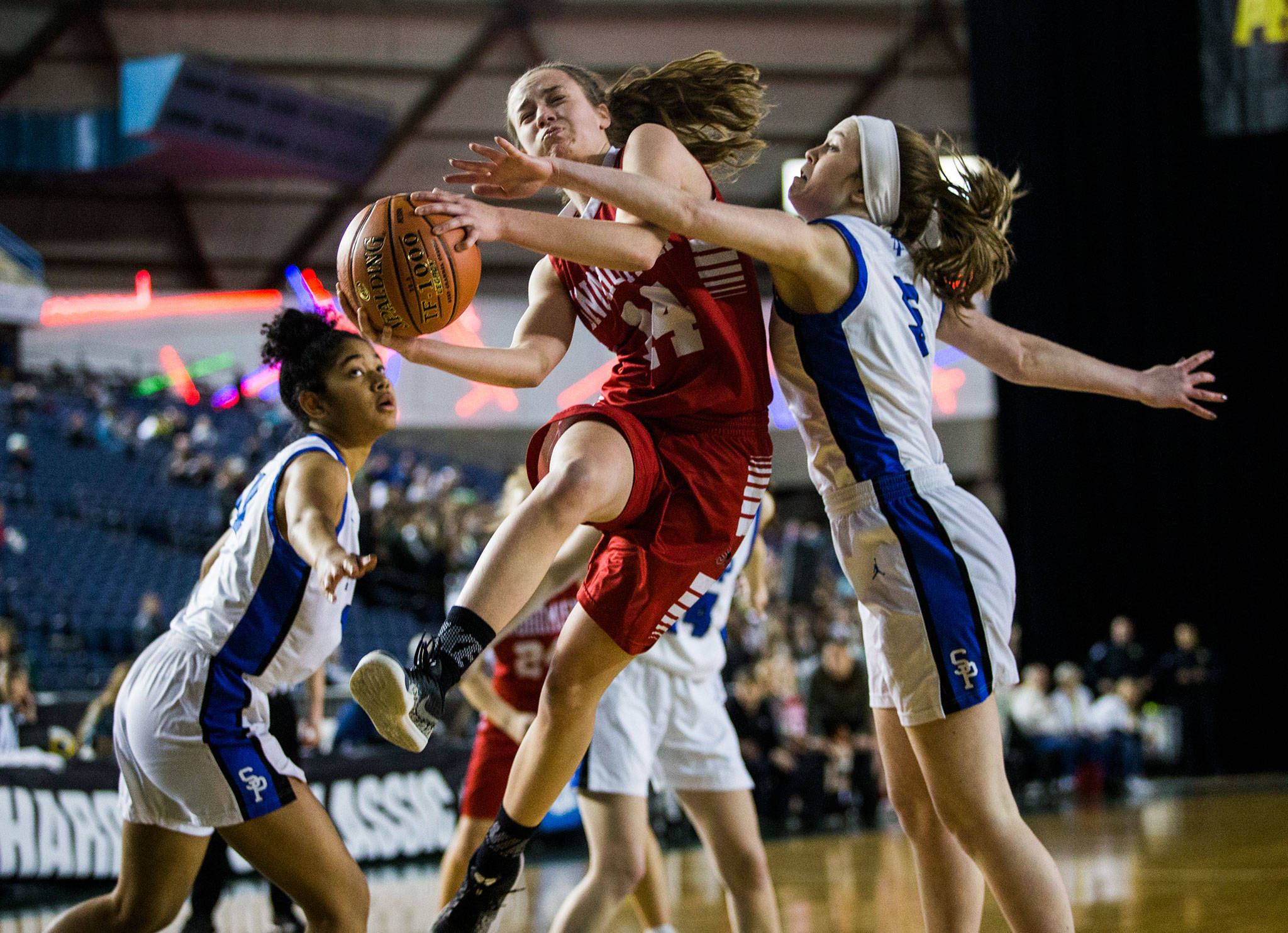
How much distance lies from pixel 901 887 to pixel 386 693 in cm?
400

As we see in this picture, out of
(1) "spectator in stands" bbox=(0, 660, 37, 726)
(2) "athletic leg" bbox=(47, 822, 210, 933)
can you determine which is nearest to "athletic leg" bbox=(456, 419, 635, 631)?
(2) "athletic leg" bbox=(47, 822, 210, 933)

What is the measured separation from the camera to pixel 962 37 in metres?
19.5

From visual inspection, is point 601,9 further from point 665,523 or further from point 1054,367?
point 665,523

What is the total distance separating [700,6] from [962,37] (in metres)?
4.24

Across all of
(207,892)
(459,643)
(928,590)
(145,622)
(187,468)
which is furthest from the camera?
(187,468)

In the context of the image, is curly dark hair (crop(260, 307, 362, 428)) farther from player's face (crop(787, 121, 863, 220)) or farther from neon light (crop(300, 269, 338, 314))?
neon light (crop(300, 269, 338, 314))

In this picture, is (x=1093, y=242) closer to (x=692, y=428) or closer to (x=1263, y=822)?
(x=1263, y=822)

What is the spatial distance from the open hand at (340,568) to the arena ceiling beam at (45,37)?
65.9ft

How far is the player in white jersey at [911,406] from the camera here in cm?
226

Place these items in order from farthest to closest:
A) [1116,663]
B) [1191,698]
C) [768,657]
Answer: [1191,698] < [1116,663] < [768,657]

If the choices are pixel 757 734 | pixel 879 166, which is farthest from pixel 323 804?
pixel 879 166

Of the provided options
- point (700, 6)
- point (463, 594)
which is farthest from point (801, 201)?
point (700, 6)

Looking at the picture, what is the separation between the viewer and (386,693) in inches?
85.0

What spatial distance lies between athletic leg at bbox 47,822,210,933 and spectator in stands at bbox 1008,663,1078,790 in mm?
9236
